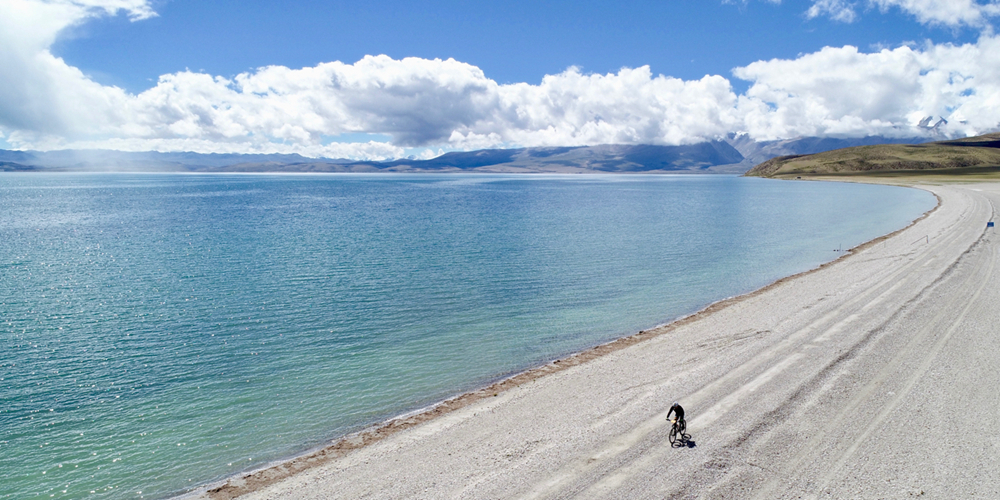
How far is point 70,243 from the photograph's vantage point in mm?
64312

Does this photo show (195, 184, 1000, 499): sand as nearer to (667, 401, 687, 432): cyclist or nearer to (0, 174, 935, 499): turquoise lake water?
(667, 401, 687, 432): cyclist

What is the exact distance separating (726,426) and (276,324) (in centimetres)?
2593

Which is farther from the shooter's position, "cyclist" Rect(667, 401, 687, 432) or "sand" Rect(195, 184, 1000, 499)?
"cyclist" Rect(667, 401, 687, 432)

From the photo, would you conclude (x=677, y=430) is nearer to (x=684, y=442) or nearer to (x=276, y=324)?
(x=684, y=442)

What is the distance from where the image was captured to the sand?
14.4 m

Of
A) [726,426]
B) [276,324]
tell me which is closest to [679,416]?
[726,426]

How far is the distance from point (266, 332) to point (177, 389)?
7483 millimetres

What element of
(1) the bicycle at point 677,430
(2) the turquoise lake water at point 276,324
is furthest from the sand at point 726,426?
(2) the turquoise lake water at point 276,324

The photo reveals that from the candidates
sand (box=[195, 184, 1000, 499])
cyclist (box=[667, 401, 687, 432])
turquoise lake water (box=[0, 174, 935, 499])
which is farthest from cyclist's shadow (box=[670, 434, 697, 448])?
turquoise lake water (box=[0, 174, 935, 499])

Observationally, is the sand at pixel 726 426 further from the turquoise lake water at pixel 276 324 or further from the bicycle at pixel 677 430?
the turquoise lake water at pixel 276 324

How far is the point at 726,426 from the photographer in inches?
680

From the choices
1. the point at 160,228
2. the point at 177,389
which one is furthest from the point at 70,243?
the point at 177,389

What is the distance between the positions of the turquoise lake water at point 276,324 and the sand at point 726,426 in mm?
3236

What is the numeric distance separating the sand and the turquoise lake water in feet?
10.6
